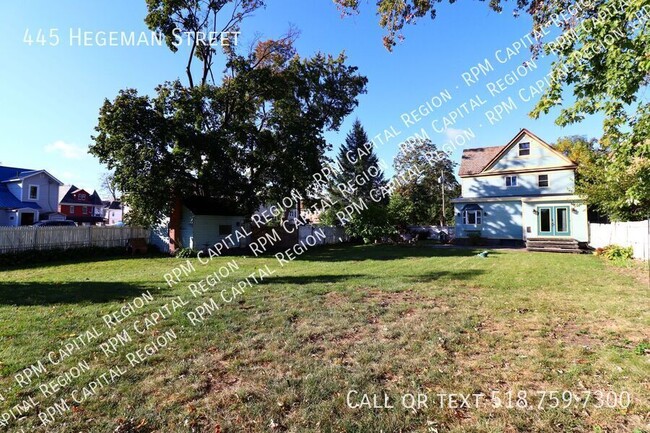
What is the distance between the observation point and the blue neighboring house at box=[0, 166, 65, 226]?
26875mm

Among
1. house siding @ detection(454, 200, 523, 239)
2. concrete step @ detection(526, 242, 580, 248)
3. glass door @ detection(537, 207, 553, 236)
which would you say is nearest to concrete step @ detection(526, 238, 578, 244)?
concrete step @ detection(526, 242, 580, 248)

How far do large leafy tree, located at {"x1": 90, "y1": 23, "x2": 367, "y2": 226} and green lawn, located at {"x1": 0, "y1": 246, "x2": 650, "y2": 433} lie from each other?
8.48m

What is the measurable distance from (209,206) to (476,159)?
21.0 metres

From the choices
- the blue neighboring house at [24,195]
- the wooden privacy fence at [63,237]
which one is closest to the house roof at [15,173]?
the blue neighboring house at [24,195]

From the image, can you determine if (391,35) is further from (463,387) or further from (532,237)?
(532,237)

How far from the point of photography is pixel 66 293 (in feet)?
26.1

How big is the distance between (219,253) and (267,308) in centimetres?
1261

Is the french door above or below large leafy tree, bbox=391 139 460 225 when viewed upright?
below

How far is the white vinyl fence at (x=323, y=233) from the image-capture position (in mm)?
24100

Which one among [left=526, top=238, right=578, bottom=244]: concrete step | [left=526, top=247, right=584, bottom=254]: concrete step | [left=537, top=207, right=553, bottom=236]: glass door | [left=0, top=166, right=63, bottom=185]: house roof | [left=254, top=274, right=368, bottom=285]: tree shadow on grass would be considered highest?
[left=0, top=166, right=63, bottom=185]: house roof

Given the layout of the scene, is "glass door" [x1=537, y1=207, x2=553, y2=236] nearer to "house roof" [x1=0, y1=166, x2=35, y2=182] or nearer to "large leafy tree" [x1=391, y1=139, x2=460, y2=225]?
"large leafy tree" [x1=391, y1=139, x2=460, y2=225]

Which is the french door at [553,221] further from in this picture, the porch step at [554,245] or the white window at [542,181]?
the white window at [542,181]

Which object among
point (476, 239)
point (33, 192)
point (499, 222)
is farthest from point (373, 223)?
point (33, 192)

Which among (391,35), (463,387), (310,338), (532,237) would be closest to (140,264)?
(310,338)
